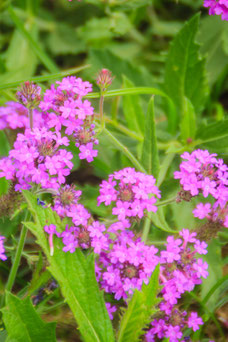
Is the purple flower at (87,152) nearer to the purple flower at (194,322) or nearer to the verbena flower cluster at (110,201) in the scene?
the verbena flower cluster at (110,201)

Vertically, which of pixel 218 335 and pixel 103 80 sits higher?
pixel 103 80

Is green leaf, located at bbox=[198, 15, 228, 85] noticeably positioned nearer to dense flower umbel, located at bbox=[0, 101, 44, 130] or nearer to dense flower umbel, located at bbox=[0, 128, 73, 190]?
dense flower umbel, located at bbox=[0, 101, 44, 130]

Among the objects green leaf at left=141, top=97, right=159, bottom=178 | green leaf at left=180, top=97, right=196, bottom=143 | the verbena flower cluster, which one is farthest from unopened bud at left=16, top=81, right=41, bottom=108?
green leaf at left=180, top=97, right=196, bottom=143

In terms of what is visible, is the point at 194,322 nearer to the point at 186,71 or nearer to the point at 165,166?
the point at 165,166

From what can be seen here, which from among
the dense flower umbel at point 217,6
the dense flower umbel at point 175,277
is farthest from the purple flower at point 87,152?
the dense flower umbel at point 217,6

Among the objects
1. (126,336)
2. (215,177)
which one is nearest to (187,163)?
(215,177)

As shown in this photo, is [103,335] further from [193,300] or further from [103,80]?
[103,80]

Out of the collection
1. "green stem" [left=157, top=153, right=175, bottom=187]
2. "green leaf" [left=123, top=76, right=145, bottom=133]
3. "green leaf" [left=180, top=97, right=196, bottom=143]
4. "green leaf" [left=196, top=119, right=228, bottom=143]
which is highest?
"green leaf" [left=123, top=76, right=145, bottom=133]
